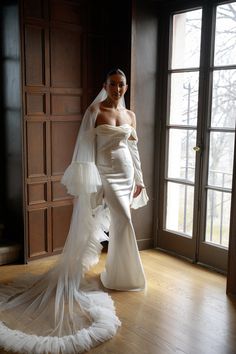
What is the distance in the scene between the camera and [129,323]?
2.82 meters

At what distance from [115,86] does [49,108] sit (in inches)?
31.9

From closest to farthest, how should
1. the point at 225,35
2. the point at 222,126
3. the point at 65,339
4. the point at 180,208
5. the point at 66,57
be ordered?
the point at 65,339
the point at 225,35
the point at 222,126
the point at 66,57
the point at 180,208

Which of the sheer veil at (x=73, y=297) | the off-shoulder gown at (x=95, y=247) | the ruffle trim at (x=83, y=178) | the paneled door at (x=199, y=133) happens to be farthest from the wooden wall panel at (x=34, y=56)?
the paneled door at (x=199, y=133)

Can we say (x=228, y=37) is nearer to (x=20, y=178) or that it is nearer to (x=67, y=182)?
(x=67, y=182)

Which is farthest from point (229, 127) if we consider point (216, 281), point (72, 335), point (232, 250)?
point (72, 335)

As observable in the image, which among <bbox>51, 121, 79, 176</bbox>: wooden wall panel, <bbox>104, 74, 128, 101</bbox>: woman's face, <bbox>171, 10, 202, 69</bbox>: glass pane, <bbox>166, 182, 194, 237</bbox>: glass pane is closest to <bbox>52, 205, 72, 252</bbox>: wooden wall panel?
<bbox>51, 121, 79, 176</bbox>: wooden wall panel

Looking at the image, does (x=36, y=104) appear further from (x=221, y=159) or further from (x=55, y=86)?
(x=221, y=159)

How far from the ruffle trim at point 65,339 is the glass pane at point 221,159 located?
59.7 inches

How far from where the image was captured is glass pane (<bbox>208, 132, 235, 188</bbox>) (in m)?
3.62

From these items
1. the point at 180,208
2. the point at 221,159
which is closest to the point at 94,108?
the point at 221,159

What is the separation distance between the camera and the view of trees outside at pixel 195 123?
357cm

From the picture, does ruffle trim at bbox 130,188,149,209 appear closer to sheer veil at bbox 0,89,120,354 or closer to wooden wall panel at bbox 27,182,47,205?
sheer veil at bbox 0,89,120,354

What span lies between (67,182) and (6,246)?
98 cm

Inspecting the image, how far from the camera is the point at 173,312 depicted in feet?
9.82
